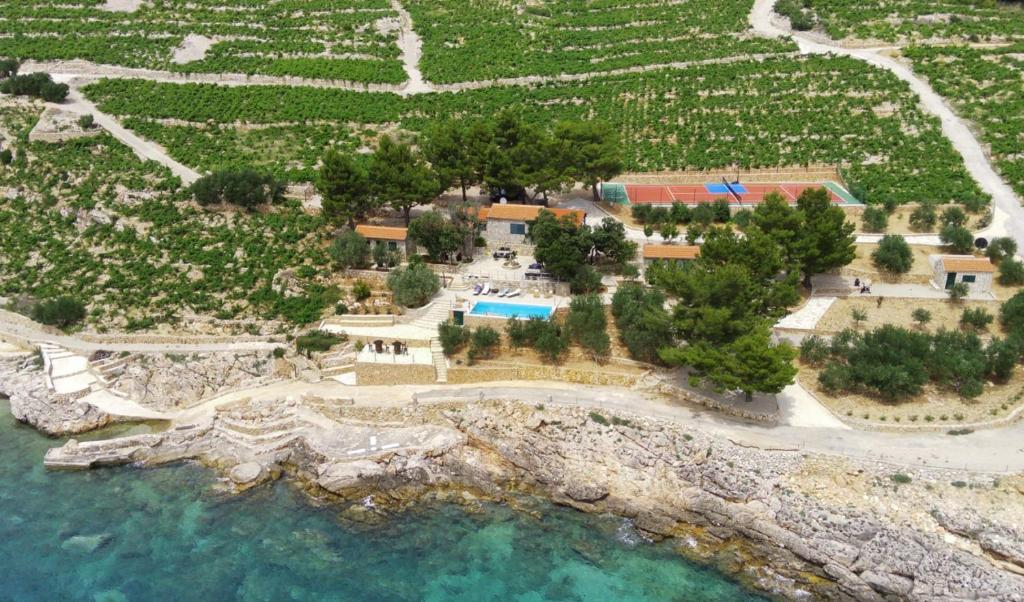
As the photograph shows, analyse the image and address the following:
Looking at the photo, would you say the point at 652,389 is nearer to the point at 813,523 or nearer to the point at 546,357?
the point at 546,357

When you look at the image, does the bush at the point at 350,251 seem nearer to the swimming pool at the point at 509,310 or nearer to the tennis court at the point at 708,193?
the swimming pool at the point at 509,310

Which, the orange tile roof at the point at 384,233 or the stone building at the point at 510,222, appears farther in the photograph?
the stone building at the point at 510,222

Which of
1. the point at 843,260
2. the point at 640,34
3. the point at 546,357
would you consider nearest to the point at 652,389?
the point at 546,357

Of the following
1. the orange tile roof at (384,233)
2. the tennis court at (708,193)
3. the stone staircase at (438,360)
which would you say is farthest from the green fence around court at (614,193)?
the stone staircase at (438,360)

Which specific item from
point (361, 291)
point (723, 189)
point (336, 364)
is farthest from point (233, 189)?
point (723, 189)

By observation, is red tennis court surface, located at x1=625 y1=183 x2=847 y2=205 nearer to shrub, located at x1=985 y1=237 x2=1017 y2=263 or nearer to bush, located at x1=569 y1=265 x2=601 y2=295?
shrub, located at x1=985 y1=237 x2=1017 y2=263

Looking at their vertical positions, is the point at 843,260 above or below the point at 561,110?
below

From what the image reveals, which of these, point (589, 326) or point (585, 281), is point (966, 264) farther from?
point (589, 326)
